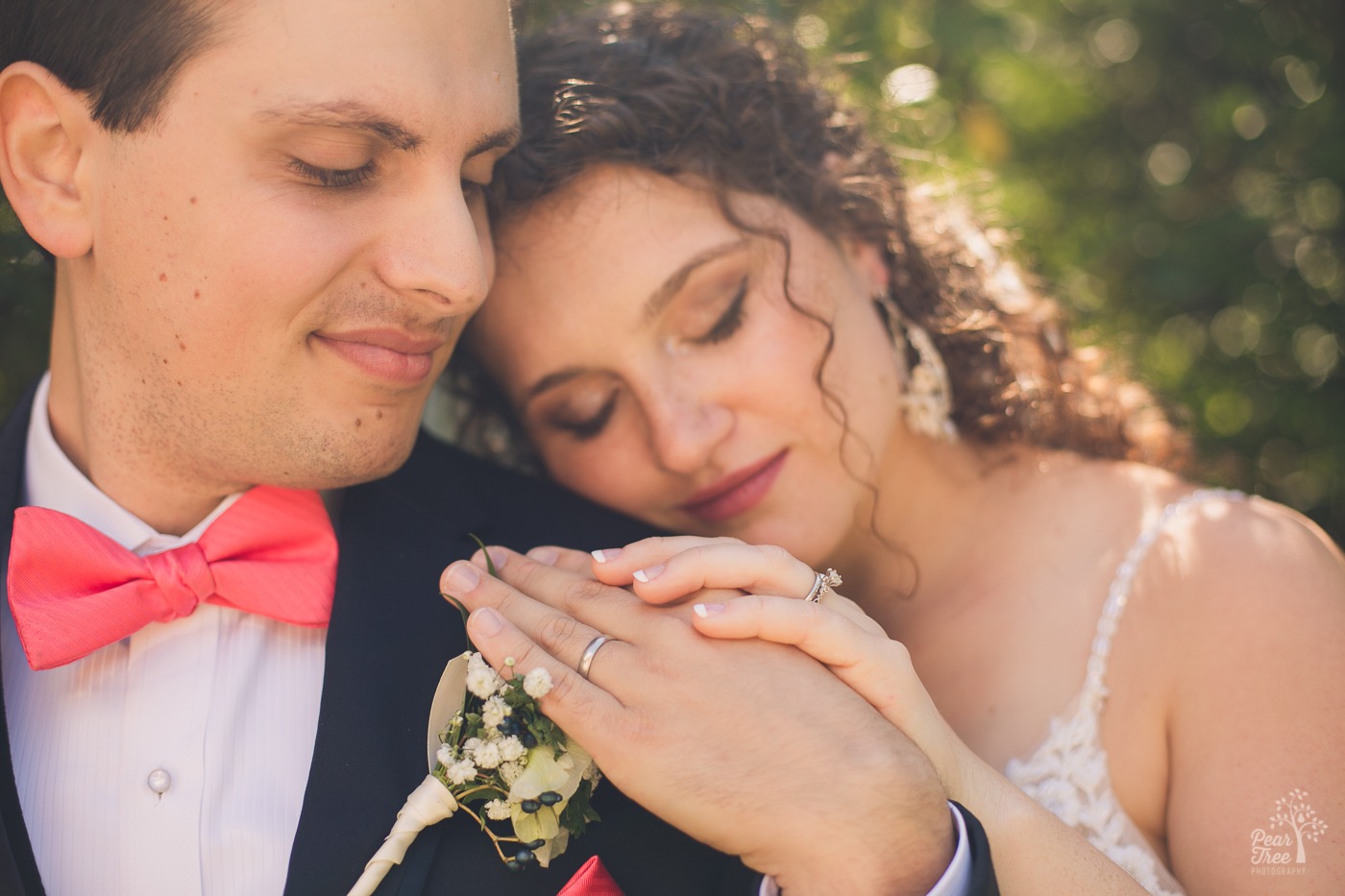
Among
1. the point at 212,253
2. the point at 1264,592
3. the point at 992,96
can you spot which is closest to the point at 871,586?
the point at 1264,592

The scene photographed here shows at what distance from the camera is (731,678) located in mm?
1892

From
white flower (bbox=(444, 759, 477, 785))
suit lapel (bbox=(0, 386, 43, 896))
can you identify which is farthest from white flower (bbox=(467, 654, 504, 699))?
suit lapel (bbox=(0, 386, 43, 896))

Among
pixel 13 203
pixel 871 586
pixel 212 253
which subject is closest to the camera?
pixel 212 253

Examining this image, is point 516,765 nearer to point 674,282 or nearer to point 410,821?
point 410,821

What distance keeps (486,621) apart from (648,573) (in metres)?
0.30

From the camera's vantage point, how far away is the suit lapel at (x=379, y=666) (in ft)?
6.17

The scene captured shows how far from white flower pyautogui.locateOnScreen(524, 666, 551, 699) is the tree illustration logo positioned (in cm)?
147

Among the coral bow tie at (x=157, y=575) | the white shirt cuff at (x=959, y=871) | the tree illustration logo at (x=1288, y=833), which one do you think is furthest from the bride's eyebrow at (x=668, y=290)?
the tree illustration logo at (x=1288, y=833)

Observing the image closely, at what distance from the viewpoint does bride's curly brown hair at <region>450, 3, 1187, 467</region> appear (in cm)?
270

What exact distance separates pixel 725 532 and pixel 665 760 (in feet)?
3.44

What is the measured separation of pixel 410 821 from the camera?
1.84 meters

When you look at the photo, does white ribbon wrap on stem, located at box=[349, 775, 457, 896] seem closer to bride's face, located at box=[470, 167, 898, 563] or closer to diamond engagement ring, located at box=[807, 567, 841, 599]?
diamond engagement ring, located at box=[807, 567, 841, 599]

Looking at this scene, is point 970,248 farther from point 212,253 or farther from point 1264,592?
point 212,253

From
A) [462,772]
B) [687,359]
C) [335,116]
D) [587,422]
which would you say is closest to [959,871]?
[462,772]
